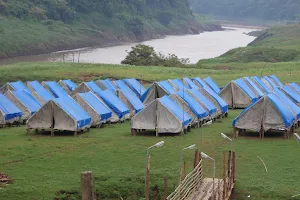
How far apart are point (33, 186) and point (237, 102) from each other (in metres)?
24.4

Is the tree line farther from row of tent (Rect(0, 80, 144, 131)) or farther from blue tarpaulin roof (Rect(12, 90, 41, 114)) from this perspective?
blue tarpaulin roof (Rect(12, 90, 41, 114))

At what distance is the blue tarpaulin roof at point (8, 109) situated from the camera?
119 feet

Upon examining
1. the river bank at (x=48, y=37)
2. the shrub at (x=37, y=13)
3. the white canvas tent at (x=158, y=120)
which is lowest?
the white canvas tent at (x=158, y=120)

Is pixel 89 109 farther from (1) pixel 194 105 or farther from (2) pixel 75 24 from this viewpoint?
(2) pixel 75 24

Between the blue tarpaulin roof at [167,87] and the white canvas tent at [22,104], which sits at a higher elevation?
the blue tarpaulin roof at [167,87]

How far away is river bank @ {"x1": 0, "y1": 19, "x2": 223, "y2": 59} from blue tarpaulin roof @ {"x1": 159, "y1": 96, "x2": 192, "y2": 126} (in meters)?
73.7

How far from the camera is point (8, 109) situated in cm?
3656

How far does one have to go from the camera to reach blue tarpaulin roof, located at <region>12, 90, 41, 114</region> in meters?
38.3

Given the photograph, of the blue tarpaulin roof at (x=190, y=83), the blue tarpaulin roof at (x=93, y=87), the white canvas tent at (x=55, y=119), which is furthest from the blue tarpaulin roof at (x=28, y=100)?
the blue tarpaulin roof at (x=190, y=83)

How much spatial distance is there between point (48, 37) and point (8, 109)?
83933mm

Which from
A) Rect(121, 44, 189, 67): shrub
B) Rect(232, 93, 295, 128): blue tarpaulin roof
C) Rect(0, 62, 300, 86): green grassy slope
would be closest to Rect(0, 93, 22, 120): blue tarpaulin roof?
Rect(232, 93, 295, 128): blue tarpaulin roof

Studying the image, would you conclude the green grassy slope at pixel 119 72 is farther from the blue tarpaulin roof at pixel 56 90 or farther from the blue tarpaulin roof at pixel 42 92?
the blue tarpaulin roof at pixel 42 92

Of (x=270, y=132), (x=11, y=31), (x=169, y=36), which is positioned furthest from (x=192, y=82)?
(x=169, y=36)

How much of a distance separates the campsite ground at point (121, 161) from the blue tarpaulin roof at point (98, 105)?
37.3 inches
